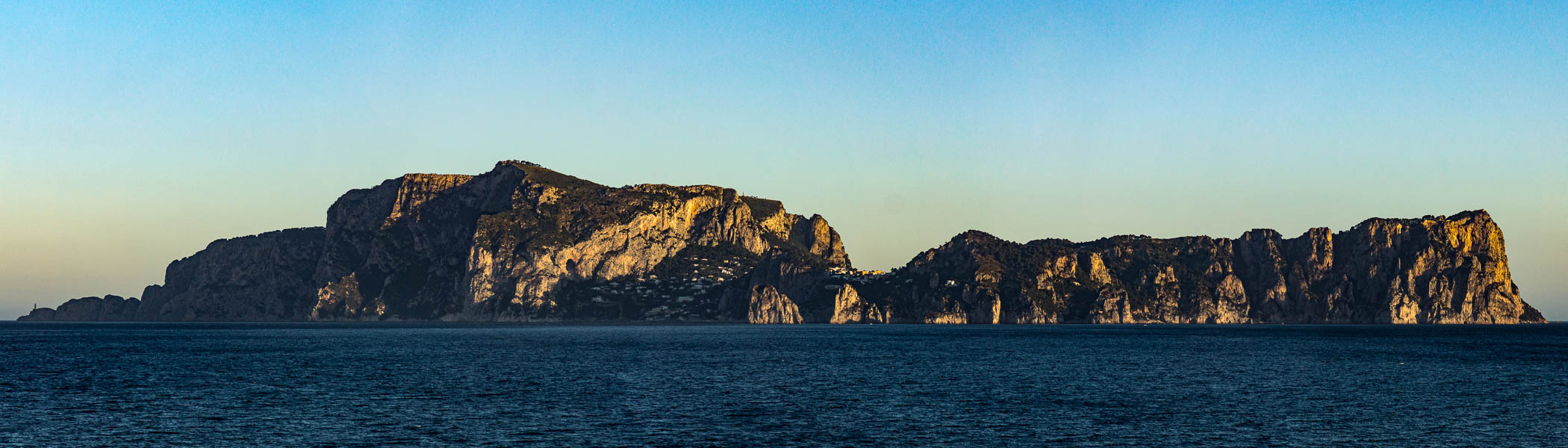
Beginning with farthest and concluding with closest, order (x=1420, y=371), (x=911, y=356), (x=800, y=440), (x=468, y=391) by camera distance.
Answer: (x=911, y=356) → (x=1420, y=371) → (x=468, y=391) → (x=800, y=440)

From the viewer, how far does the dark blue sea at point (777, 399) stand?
6562cm

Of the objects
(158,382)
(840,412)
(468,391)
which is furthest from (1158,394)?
(158,382)

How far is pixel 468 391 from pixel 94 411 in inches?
980

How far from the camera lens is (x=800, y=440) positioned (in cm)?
6412

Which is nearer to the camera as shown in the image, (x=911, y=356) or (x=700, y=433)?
(x=700, y=433)

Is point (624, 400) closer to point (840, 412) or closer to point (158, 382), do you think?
point (840, 412)

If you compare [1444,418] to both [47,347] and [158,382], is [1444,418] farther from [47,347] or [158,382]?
[47,347]

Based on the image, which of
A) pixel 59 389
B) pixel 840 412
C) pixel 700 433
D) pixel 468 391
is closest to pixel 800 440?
pixel 700 433

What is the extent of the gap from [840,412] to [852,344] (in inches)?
4120

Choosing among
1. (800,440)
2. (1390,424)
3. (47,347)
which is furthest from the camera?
(47,347)

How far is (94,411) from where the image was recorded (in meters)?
75.8

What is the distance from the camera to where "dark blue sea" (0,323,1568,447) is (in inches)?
2584

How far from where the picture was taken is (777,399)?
281ft

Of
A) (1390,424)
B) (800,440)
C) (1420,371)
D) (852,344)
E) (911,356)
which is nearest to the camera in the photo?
(800,440)
